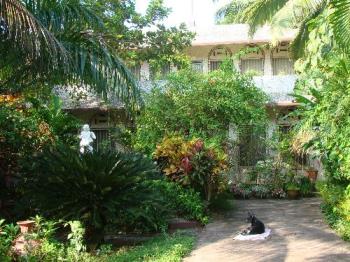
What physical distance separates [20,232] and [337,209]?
603 cm

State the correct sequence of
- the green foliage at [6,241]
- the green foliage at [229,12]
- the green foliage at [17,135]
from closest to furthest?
the green foliage at [6,241] < the green foliage at [17,135] < the green foliage at [229,12]

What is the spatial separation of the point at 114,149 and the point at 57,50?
343cm

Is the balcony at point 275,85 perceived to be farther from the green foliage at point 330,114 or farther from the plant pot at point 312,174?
the green foliage at point 330,114

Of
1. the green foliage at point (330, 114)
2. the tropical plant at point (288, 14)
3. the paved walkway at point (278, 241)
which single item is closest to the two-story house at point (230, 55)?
the tropical plant at point (288, 14)

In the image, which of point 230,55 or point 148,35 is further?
point 230,55

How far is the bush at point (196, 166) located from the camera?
1093 centimetres

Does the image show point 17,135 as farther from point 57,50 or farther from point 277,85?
point 277,85

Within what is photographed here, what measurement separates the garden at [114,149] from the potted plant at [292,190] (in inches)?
98.8

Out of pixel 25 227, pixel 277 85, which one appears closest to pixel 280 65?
pixel 277 85

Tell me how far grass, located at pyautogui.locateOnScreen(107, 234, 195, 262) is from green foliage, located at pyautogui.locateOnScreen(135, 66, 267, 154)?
16.9ft

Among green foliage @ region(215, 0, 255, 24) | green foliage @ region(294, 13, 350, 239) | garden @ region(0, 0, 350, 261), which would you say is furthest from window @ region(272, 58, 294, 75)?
green foliage @ region(294, 13, 350, 239)

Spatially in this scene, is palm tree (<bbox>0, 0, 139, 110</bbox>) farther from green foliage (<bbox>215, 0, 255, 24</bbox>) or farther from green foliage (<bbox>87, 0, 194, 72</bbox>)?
green foliage (<bbox>215, 0, 255, 24</bbox>)

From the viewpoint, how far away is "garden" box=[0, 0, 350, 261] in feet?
24.8

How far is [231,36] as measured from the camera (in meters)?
20.4
